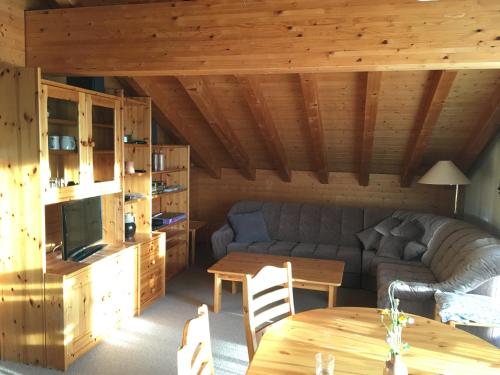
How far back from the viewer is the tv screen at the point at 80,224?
9.70 feet

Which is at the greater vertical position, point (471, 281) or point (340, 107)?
point (340, 107)

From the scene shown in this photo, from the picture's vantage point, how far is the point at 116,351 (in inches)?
120

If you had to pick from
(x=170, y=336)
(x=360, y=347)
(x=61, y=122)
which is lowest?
(x=170, y=336)

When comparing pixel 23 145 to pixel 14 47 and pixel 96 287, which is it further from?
pixel 96 287

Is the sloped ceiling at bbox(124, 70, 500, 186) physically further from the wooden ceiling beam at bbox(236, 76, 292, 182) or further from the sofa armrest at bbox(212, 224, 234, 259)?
the sofa armrest at bbox(212, 224, 234, 259)

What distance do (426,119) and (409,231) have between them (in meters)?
1.28

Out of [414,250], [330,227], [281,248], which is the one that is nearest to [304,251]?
[281,248]

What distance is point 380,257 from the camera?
4.44 metres

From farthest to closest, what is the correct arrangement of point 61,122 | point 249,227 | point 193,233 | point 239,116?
1. point 193,233
2. point 249,227
3. point 239,116
4. point 61,122

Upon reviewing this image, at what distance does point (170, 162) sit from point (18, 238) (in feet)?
7.98

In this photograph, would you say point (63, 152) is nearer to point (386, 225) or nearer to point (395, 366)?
point (395, 366)

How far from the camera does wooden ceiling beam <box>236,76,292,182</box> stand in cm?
378

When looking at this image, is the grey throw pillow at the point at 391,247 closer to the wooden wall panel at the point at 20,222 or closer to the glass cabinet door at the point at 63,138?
the glass cabinet door at the point at 63,138

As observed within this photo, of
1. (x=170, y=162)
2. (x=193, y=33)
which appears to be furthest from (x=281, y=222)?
(x=193, y=33)
